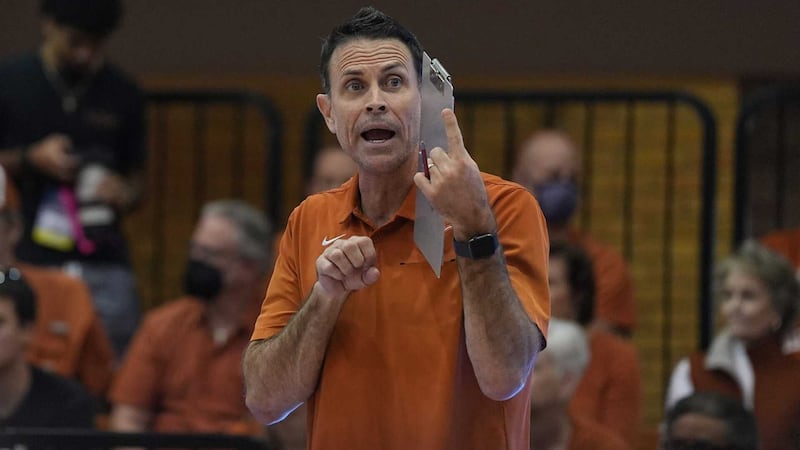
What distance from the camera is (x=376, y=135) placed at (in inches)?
118

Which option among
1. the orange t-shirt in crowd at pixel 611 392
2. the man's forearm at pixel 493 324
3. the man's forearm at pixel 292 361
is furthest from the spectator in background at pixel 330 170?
the man's forearm at pixel 493 324

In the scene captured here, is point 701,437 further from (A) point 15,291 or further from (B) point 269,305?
(A) point 15,291

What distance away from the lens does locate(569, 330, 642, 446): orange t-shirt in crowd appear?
5.77 meters

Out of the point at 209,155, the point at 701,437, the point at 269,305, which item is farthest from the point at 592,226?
the point at 269,305

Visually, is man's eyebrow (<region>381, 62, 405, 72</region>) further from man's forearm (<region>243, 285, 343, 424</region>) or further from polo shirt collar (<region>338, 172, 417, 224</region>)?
man's forearm (<region>243, 285, 343, 424</region>)

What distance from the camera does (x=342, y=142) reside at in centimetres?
306

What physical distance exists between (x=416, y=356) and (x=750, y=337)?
297cm

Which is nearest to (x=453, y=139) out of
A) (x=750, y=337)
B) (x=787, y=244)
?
(x=750, y=337)

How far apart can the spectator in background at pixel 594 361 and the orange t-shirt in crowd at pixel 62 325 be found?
1769mm

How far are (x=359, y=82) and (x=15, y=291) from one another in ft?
9.19

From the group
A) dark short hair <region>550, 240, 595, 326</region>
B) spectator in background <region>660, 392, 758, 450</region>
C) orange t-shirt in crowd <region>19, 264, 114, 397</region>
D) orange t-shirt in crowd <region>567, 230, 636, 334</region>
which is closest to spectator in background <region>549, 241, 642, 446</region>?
dark short hair <region>550, 240, 595, 326</region>

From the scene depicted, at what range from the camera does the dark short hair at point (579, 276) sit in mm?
5883

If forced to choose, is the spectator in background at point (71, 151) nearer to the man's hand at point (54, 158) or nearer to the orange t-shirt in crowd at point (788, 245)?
the man's hand at point (54, 158)

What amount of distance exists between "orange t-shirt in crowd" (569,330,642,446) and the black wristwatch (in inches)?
117
